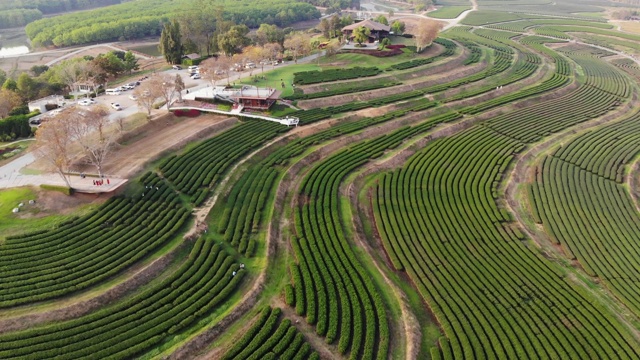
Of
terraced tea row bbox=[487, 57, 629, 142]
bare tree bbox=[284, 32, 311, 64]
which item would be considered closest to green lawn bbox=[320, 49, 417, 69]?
bare tree bbox=[284, 32, 311, 64]

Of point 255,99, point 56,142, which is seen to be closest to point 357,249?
point 56,142

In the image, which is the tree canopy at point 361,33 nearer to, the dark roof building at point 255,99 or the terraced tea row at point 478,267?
the dark roof building at point 255,99

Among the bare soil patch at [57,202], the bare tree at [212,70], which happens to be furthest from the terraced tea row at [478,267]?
the bare tree at [212,70]

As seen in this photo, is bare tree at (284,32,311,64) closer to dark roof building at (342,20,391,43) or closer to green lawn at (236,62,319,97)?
green lawn at (236,62,319,97)

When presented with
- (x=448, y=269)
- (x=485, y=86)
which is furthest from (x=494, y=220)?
(x=485, y=86)

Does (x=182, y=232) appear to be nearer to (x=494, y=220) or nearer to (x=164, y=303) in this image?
(x=164, y=303)
